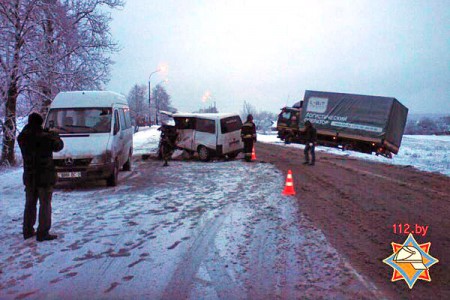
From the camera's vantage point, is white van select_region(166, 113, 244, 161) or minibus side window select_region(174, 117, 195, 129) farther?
minibus side window select_region(174, 117, 195, 129)

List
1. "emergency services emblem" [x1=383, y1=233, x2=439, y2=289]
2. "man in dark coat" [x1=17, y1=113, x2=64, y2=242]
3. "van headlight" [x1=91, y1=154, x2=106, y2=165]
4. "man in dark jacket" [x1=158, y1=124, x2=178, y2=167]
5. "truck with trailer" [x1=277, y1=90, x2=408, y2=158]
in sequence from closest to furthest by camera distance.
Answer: "emergency services emblem" [x1=383, y1=233, x2=439, y2=289] < "man in dark coat" [x1=17, y1=113, x2=64, y2=242] < "van headlight" [x1=91, y1=154, x2=106, y2=165] < "man in dark jacket" [x1=158, y1=124, x2=178, y2=167] < "truck with trailer" [x1=277, y1=90, x2=408, y2=158]

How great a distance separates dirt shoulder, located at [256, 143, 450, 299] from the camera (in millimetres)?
4404

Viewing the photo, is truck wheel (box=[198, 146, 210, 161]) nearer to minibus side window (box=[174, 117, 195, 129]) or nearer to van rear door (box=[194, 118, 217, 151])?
van rear door (box=[194, 118, 217, 151])

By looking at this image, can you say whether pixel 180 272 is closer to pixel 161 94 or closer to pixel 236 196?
pixel 236 196

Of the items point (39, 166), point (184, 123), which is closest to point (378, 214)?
point (39, 166)

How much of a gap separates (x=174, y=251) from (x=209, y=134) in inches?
438

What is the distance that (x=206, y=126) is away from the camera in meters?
16.2

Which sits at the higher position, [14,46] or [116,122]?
[14,46]

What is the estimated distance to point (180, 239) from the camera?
5664 millimetres

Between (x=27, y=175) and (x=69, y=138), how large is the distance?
14.7 ft

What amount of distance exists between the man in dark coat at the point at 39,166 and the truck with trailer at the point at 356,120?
20.6 metres

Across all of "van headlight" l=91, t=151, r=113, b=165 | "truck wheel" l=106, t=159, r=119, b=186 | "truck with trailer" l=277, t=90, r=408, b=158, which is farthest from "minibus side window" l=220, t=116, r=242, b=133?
"truck with trailer" l=277, t=90, r=408, b=158

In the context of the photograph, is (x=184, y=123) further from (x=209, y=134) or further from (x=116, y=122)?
(x=116, y=122)

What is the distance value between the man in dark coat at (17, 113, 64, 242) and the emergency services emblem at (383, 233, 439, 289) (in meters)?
4.65
